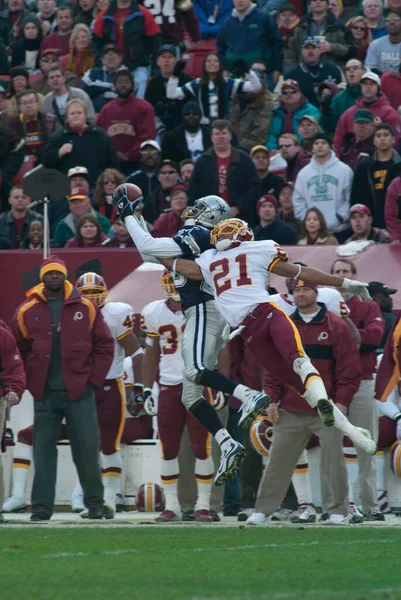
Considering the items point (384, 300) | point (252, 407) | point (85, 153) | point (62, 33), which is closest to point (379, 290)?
point (384, 300)

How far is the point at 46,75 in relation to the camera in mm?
17609

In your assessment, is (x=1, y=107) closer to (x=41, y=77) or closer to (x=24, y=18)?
(x=41, y=77)

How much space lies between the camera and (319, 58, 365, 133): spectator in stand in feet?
49.6

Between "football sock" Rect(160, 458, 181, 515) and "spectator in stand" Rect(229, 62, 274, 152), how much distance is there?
6123 millimetres

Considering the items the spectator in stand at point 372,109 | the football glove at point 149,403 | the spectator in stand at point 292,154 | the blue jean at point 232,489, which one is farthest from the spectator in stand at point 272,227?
the football glove at point 149,403

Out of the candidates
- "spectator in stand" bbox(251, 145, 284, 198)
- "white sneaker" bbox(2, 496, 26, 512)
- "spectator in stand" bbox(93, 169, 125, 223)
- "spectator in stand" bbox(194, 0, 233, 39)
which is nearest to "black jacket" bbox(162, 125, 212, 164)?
"spectator in stand" bbox(93, 169, 125, 223)

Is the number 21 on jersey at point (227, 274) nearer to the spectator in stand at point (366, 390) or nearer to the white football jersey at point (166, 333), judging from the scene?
the white football jersey at point (166, 333)

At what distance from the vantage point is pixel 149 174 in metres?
15.5

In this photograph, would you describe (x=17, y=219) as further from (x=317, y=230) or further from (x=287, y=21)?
(x=287, y=21)

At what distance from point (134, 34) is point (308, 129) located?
3557 mm

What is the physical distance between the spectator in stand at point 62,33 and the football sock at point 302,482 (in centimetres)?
1030

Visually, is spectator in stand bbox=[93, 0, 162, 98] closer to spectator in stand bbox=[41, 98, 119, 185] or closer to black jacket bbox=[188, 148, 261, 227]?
spectator in stand bbox=[41, 98, 119, 185]

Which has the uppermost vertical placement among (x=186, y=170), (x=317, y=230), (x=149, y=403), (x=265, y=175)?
(x=186, y=170)
